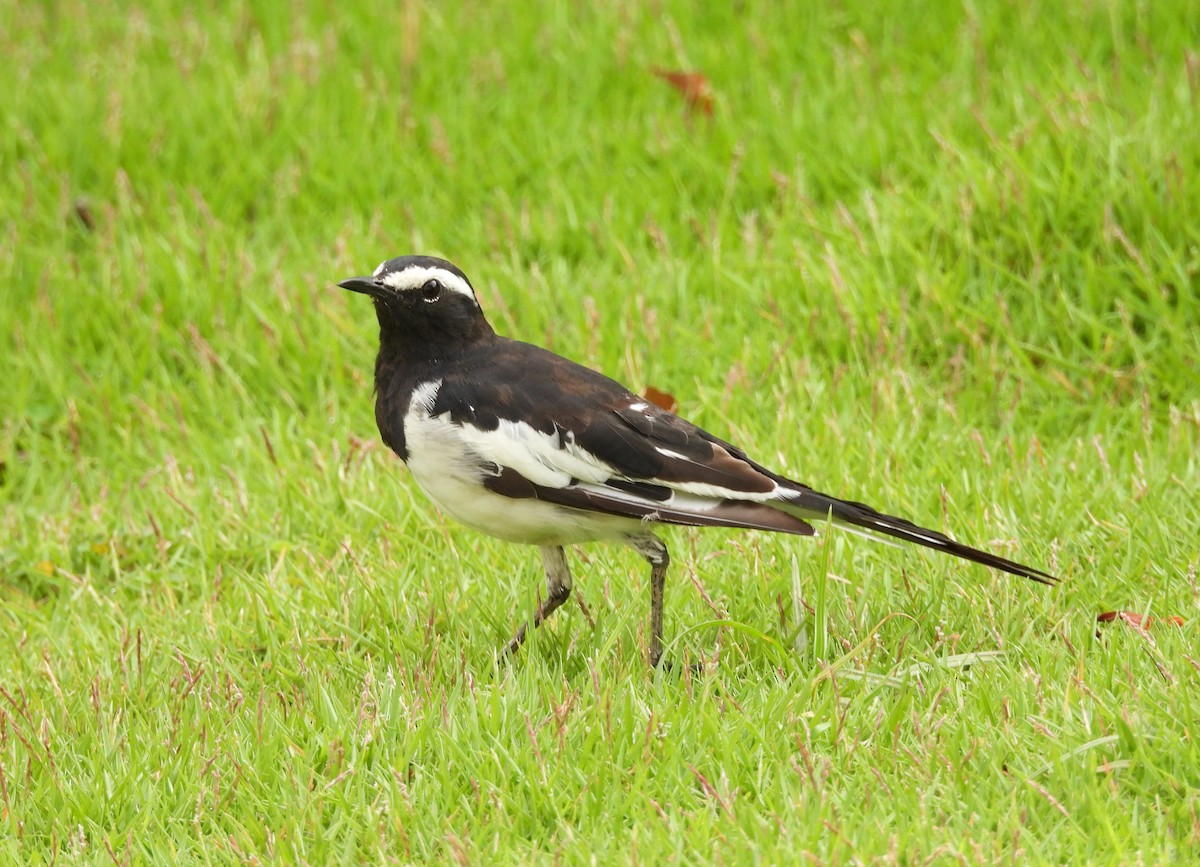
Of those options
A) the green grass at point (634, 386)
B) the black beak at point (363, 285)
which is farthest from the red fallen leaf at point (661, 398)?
the black beak at point (363, 285)

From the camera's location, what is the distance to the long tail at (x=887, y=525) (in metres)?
4.31

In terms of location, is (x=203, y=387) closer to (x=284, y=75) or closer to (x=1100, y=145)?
(x=284, y=75)

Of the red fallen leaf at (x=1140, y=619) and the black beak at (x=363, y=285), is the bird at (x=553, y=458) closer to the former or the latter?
the black beak at (x=363, y=285)

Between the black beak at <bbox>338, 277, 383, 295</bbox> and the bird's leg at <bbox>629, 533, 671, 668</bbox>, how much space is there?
1.12 metres

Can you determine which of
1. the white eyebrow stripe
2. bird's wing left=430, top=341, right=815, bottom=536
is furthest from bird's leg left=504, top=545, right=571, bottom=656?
the white eyebrow stripe

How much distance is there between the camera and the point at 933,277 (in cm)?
661

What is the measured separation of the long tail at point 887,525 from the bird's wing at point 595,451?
7cm

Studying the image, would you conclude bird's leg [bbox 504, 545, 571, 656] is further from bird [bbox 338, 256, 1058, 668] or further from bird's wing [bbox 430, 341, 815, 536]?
bird's wing [bbox 430, 341, 815, 536]

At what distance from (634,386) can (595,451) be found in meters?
1.91

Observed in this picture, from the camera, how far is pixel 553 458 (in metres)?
4.55

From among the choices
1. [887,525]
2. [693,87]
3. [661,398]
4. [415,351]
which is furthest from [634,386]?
[693,87]

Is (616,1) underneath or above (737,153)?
above

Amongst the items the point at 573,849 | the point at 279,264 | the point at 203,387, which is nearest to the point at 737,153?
the point at 279,264

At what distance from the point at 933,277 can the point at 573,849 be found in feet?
12.6
